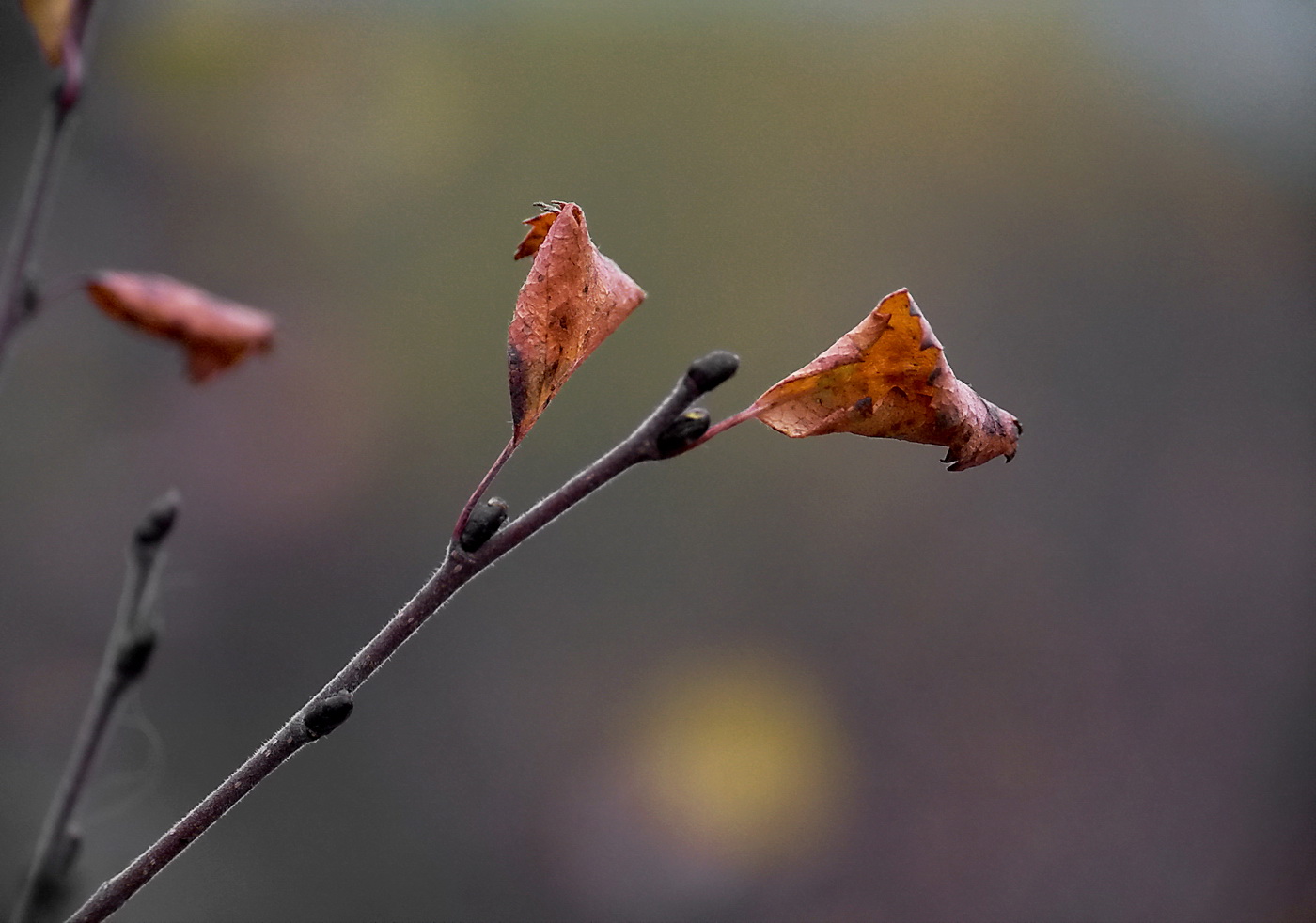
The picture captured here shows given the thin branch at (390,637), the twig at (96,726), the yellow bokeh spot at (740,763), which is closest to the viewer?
the thin branch at (390,637)

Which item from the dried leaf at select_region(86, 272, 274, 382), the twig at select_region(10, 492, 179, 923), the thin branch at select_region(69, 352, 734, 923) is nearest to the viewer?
the thin branch at select_region(69, 352, 734, 923)

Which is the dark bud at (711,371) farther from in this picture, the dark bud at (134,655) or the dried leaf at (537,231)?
the dark bud at (134,655)

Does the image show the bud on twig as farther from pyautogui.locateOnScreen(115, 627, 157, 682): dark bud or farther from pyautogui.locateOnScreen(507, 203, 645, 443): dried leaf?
pyautogui.locateOnScreen(115, 627, 157, 682): dark bud

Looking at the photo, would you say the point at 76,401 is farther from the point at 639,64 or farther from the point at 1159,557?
the point at 1159,557

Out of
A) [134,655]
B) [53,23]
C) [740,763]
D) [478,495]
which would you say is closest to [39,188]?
[53,23]

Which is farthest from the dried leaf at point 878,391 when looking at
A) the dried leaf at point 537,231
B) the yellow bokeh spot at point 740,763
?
the yellow bokeh spot at point 740,763

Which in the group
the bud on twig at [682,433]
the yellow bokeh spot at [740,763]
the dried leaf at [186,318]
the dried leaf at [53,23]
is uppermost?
the dried leaf at [53,23]

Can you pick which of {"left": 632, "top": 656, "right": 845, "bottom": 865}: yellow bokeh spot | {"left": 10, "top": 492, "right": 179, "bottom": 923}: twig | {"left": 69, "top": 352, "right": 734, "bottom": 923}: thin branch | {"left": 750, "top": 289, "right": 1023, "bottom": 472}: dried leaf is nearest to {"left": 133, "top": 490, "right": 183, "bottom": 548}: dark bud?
{"left": 10, "top": 492, "right": 179, "bottom": 923}: twig
